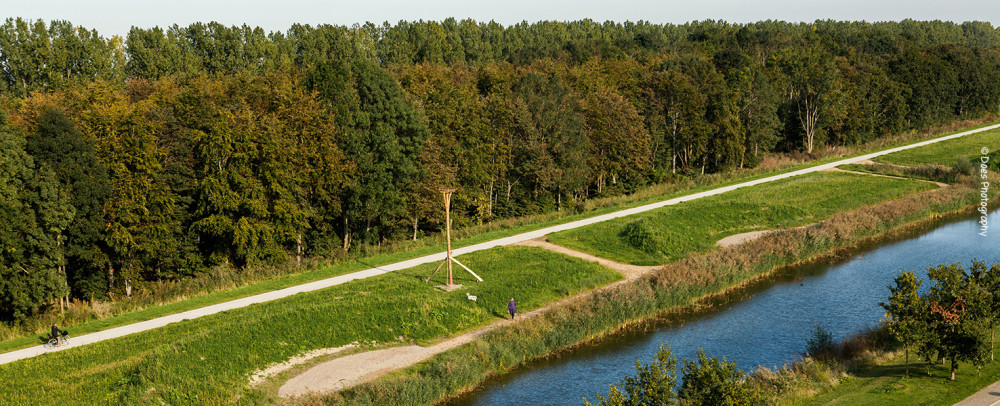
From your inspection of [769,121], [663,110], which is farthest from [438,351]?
[769,121]

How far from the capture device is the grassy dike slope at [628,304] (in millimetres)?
27953

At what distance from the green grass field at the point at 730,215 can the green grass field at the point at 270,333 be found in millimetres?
4996

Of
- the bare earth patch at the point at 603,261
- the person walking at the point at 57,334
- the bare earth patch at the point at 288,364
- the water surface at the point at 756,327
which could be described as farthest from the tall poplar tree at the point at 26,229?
the bare earth patch at the point at 603,261

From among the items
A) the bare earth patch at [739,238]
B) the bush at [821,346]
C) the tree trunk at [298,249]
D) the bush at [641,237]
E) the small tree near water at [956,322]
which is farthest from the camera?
the bare earth patch at [739,238]

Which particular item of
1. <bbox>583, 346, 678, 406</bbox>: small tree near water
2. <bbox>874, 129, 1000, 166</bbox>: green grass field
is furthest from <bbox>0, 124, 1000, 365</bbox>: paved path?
<bbox>583, 346, 678, 406</bbox>: small tree near water

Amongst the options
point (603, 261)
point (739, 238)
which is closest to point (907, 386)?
point (603, 261)

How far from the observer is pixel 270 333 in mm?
31609

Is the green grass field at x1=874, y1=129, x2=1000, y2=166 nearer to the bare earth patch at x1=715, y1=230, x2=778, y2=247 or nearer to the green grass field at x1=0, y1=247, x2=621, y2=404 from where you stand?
the bare earth patch at x1=715, y1=230, x2=778, y2=247

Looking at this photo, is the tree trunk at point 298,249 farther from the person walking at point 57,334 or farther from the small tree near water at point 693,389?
the small tree near water at point 693,389

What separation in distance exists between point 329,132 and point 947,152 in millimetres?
68075

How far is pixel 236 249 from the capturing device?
47.3 metres

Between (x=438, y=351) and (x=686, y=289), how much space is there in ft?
47.0

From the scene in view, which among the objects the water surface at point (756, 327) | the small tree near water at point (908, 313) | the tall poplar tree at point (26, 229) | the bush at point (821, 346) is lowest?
the water surface at point (756, 327)

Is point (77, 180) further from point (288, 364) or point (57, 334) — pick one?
point (288, 364)
